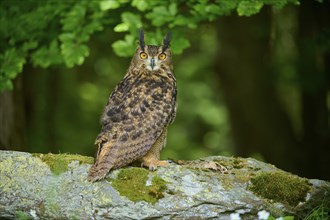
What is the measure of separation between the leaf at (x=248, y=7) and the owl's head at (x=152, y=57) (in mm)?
1286

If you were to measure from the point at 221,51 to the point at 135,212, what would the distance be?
345 inches

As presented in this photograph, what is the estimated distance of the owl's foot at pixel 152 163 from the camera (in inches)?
263

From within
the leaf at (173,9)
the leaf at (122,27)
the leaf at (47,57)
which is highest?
the leaf at (173,9)

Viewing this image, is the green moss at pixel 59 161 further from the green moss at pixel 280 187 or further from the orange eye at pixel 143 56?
the green moss at pixel 280 187

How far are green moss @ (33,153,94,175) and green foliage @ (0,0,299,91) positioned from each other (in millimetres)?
2413

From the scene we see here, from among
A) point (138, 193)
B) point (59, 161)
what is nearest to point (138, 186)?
point (138, 193)

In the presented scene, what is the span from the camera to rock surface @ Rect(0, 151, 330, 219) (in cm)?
622

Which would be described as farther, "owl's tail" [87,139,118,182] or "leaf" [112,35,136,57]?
"leaf" [112,35,136,57]

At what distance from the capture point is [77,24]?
9281 mm

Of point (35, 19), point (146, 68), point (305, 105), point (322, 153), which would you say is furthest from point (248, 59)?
point (146, 68)

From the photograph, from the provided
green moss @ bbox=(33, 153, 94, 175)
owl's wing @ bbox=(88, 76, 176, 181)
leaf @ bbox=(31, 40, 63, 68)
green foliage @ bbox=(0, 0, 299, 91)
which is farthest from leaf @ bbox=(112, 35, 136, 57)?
green moss @ bbox=(33, 153, 94, 175)

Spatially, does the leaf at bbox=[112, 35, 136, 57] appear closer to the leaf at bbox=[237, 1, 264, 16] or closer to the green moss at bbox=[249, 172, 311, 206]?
the leaf at bbox=[237, 1, 264, 16]

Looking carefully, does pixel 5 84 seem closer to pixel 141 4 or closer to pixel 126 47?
pixel 126 47

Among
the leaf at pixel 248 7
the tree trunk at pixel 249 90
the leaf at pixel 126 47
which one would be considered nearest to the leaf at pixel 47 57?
the leaf at pixel 126 47
